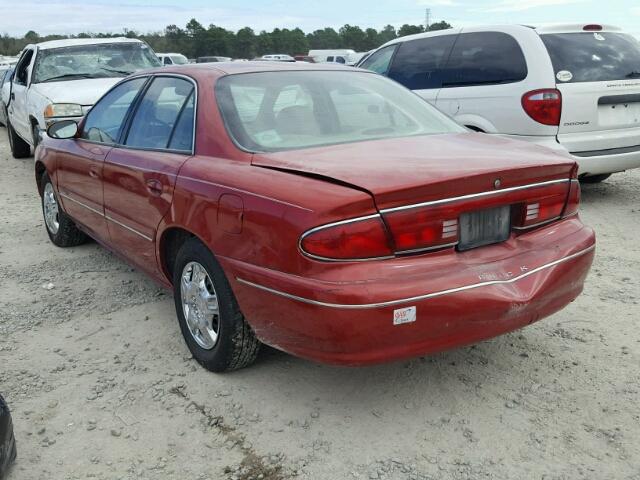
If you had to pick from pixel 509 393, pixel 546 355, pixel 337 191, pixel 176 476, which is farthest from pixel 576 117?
pixel 176 476

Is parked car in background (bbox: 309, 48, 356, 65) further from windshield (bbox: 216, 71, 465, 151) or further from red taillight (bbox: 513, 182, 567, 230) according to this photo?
red taillight (bbox: 513, 182, 567, 230)

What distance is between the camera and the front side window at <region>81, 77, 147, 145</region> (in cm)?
428

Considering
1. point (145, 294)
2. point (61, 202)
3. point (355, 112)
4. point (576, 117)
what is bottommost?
point (145, 294)

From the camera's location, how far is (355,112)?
355 cm

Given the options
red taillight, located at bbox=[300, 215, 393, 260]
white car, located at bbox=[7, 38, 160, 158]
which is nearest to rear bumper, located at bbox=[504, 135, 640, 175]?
red taillight, located at bbox=[300, 215, 393, 260]

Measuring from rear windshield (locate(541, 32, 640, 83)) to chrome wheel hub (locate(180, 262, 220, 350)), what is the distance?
4.38 meters

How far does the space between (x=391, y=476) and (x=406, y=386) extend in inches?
27.3

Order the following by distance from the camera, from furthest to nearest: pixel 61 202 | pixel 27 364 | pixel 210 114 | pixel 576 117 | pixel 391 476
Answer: pixel 576 117, pixel 61 202, pixel 27 364, pixel 210 114, pixel 391 476

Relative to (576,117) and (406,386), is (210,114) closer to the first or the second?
(406,386)

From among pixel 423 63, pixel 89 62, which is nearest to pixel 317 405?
pixel 423 63

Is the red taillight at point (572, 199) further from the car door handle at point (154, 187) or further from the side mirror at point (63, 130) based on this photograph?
the side mirror at point (63, 130)

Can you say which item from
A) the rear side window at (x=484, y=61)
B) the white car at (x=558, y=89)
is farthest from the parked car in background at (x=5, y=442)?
the rear side window at (x=484, y=61)

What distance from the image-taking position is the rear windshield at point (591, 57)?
246 inches

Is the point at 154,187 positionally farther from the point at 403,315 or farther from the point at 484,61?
the point at 484,61
